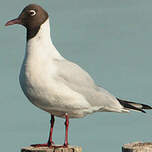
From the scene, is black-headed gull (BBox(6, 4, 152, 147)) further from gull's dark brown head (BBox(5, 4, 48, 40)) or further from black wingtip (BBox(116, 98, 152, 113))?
black wingtip (BBox(116, 98, 152, 113))

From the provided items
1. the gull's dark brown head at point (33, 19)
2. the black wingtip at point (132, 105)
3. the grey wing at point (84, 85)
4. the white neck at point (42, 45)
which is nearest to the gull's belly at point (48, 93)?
the grey wing at point (84, 85)

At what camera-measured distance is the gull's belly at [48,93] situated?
8891 millimetres

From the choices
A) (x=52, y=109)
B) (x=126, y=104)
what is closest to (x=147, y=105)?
(x=126, y=104)

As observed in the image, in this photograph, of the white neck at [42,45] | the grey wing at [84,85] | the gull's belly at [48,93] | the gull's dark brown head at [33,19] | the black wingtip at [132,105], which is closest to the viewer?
the gull's belly at [48,93]

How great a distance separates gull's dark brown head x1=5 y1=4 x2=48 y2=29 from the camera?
31.2 feet

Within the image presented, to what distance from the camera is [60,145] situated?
8.98 meters

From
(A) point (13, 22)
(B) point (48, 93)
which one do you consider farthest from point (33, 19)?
(B) point (48, 93)

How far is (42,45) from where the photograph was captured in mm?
9469

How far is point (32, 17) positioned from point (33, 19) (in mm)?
50

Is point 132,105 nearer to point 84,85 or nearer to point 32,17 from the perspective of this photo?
point 84,85

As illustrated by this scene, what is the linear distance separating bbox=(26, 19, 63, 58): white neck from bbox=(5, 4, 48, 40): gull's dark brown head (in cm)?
9

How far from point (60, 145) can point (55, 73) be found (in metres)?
1.47

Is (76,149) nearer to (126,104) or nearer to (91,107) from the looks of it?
(91,107)

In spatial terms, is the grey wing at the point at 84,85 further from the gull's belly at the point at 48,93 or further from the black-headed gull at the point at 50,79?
the gull's belly at the point at 48,93
